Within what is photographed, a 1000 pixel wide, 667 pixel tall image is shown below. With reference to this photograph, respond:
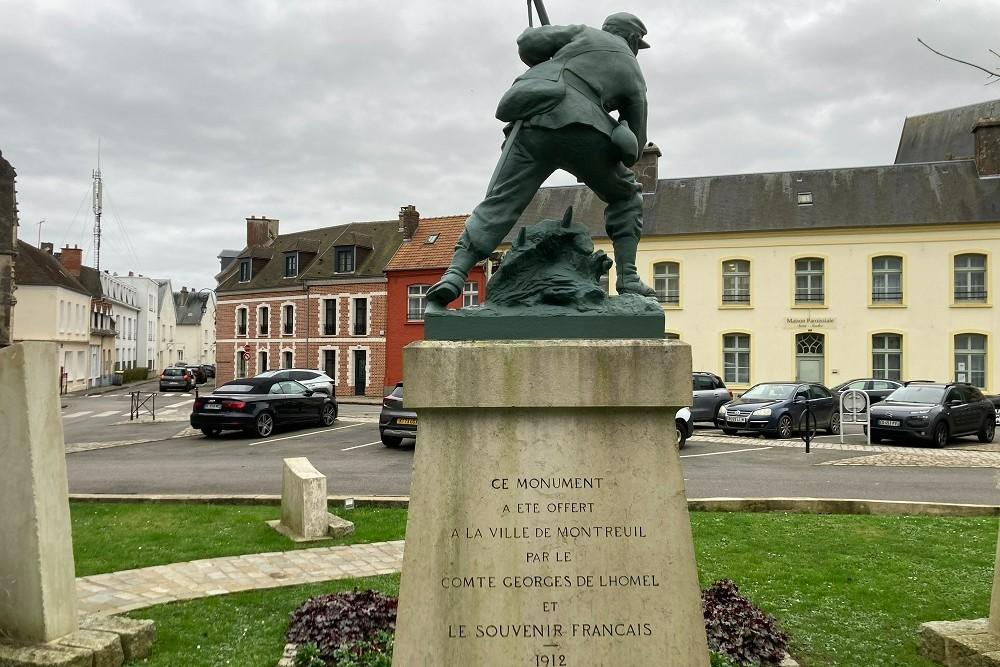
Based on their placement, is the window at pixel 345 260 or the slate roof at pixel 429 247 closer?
the slate roof at pixel 429 247

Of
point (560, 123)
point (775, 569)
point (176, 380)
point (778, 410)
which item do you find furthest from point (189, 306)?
point (560, 123)

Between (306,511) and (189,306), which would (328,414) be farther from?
(189,306)

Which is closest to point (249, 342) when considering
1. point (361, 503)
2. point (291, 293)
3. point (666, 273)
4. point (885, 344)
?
point (291, 293)

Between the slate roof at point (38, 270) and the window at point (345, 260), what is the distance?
17.2 meters

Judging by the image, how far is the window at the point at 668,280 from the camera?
32188 millimetres

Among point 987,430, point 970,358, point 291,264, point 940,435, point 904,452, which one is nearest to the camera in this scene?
point 904,452

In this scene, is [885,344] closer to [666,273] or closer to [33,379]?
[666,273]

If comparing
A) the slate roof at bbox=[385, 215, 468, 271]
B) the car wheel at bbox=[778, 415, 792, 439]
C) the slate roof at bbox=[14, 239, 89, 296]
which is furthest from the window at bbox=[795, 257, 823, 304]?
the slate roof at bbox=[14, 239, 89, 296]

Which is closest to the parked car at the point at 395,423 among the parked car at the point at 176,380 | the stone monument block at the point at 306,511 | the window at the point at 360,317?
the stone monument block at the point at 306,511

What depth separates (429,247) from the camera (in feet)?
119

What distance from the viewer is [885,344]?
30.0 meters

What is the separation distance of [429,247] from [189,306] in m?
58.0

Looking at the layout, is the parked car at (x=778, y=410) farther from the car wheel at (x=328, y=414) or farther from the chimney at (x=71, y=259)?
the chimney at (x=71, y=259)

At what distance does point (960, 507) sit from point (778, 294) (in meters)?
23.4
